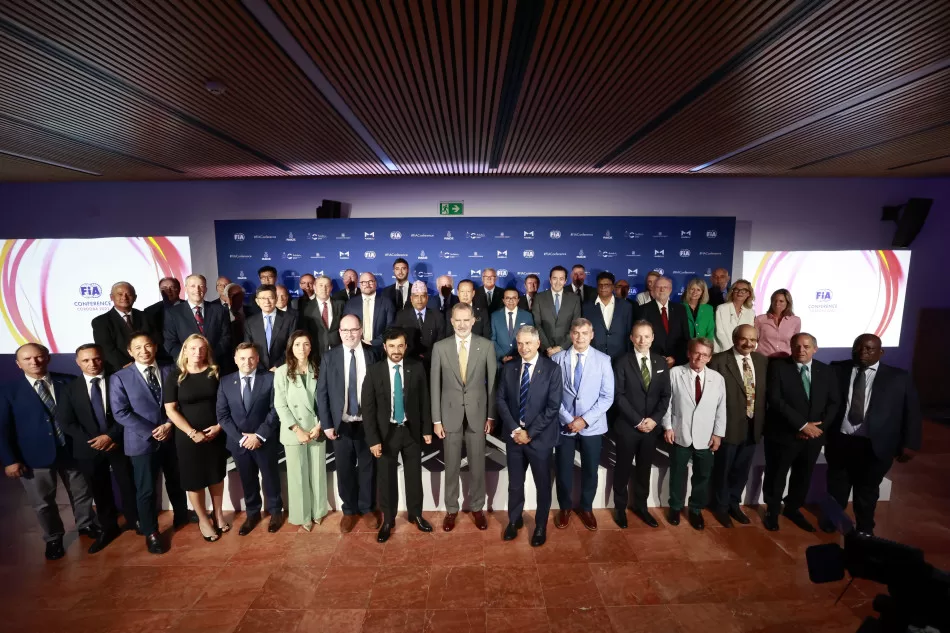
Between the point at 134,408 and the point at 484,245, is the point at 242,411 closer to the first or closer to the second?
the point at 134,408

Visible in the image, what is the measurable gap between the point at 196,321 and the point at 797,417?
5.71 m

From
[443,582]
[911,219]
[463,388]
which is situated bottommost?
[443,582]

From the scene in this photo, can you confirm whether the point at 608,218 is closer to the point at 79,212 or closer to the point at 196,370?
the point at 196,370

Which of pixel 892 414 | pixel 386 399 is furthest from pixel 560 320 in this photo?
pixel 892 414

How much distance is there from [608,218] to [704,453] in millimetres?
3847

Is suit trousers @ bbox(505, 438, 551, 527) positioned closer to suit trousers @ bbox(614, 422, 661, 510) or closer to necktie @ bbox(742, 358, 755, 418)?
suit trousers @ bbox(614, 422, 661, 510)

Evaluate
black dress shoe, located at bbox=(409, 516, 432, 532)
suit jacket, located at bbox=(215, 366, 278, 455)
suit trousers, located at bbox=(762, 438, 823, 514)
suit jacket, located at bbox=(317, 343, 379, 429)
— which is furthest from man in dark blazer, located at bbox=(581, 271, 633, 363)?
suit jacket, located at bbox=(215, 366, 278, 455)

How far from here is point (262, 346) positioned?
13.7 ft

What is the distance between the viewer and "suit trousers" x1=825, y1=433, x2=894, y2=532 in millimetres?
3246

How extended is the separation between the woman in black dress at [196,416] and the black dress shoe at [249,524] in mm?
351

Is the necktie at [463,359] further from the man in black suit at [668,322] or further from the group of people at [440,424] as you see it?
A: the man in black suit at [668,322]

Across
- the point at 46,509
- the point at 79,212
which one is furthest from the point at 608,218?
the point at 79,212

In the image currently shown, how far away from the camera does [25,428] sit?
308cm

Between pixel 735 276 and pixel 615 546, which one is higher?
pixel 735 276
